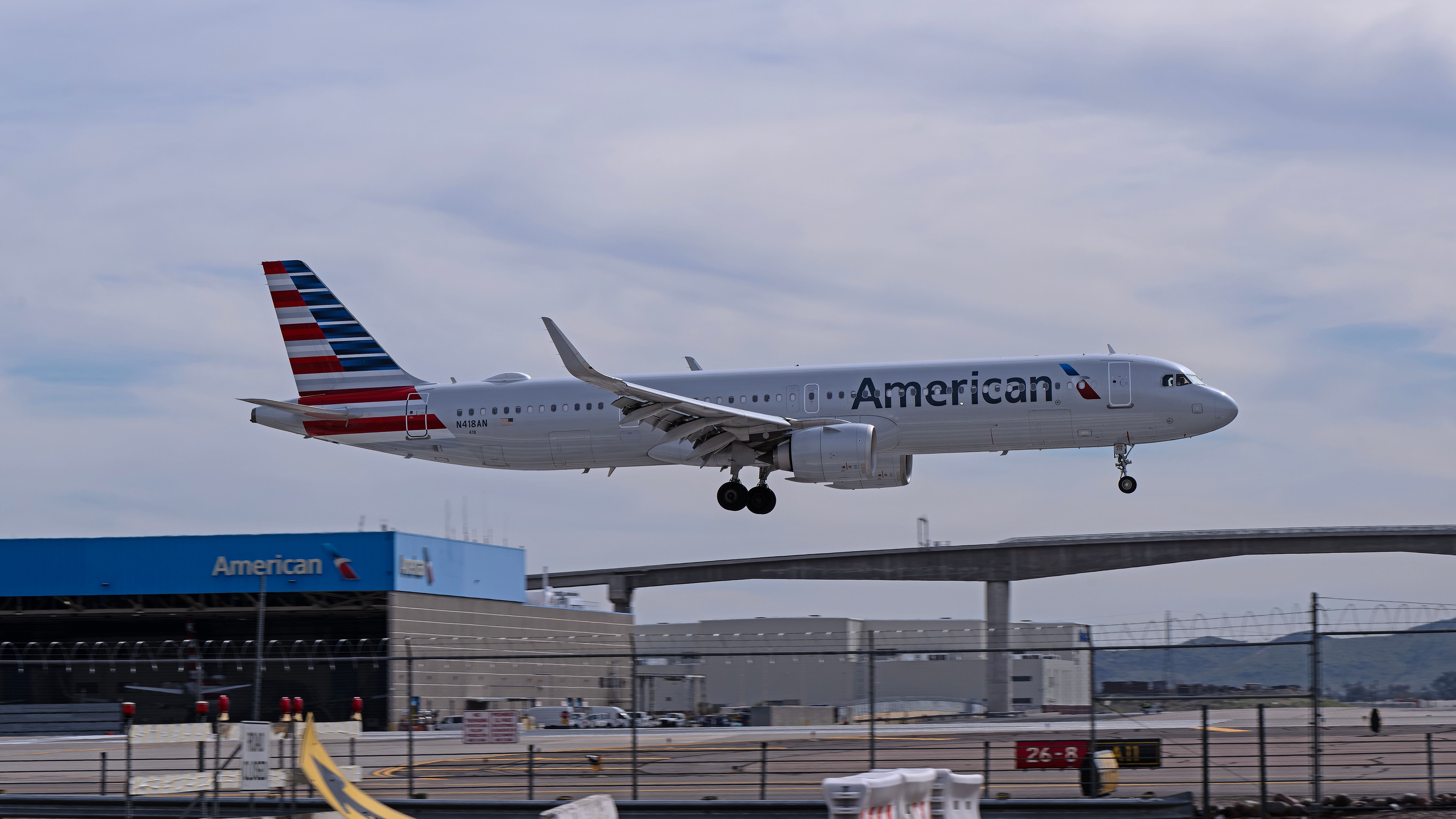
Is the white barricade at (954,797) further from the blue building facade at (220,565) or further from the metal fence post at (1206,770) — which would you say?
the blue building facade at (220,565)

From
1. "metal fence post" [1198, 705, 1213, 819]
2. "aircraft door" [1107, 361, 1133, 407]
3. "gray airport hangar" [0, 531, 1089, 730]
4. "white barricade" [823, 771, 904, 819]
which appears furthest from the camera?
"aircraft door" [1107, 361, 1133, 407]

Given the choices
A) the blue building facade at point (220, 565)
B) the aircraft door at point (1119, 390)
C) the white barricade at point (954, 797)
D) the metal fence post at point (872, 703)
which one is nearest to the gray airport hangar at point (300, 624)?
the blue building facade at point (220, 565)

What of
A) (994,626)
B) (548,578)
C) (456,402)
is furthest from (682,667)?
(548,578)

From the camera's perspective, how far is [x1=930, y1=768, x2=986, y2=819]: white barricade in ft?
36.2

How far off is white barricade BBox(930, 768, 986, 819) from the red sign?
5.51m

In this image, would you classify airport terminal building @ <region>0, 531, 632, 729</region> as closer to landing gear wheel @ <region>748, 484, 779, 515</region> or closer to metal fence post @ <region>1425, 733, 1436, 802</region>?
landing gear wheel @ <region>748, 484, 779, 515</region>

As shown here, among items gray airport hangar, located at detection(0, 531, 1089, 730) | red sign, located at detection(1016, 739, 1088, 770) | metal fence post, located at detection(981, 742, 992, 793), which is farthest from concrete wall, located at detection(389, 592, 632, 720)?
red sign, located at detection(1016, 739, 1088, 770)

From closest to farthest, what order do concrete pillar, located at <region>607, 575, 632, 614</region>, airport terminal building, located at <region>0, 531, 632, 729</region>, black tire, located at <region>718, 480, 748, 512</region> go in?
1. black tire, located at <region>718, 480, 748, 512</region>
2. airport terminal building, located at <region>0, 531, 632, 729</region>
3. concrete pillar, located at <region>607, 575, 632, 614</region>

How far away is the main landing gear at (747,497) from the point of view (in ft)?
114

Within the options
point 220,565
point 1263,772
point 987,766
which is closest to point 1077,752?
point 987,766

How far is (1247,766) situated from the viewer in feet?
59.1

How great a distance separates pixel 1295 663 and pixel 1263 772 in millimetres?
1731

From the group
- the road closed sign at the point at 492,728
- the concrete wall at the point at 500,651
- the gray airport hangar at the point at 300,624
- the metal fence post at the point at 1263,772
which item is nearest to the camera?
the metal fence post at the point at 1263,772

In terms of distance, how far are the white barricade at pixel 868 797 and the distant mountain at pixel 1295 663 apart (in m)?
6.71
